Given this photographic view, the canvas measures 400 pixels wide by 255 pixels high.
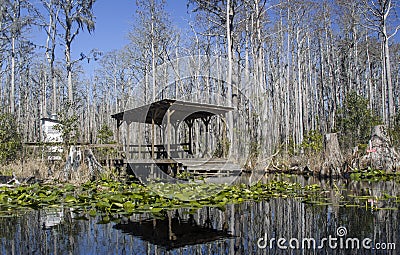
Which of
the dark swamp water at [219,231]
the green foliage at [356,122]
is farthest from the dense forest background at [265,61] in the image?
the dark swamp water at [219,231]

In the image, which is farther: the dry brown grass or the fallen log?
the fallen log

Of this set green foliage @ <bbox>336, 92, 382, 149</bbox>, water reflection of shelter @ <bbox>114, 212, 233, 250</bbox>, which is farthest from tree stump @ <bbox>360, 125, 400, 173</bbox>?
water reflection of shelter @ <bbox>114, 212, 233, 250</bbox>

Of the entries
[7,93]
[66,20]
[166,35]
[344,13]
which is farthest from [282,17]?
[7,93]

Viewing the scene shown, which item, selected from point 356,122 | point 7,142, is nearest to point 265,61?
point 356,122

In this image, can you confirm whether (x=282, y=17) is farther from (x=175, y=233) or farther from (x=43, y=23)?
(x=175, y=233)

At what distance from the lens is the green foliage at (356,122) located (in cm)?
1505

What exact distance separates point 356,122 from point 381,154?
571cm

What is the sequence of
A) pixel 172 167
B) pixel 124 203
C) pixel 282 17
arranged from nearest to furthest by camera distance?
pixel 124 203 → pixel 172 167 → pixel 282 17

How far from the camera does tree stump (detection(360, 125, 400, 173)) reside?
10.5m

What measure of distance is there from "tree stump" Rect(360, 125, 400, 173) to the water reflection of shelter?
8212mm

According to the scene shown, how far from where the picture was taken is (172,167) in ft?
36.8

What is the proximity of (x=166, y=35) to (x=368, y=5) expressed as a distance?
36.4ft

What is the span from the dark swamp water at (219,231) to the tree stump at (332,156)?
5.33 meters

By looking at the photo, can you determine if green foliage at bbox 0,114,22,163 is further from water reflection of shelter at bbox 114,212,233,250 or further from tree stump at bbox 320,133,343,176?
tree stump at bbox 320,133,343,176
